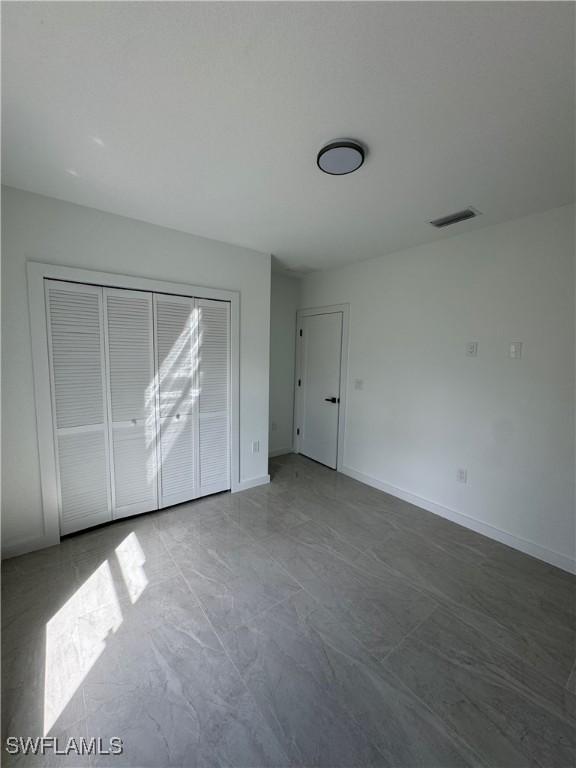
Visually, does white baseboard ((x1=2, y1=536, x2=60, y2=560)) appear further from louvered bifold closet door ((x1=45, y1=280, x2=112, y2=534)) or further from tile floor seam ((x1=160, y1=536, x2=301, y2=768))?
tile floor seam ((x1=160, y1=536, x2=301, y2=768))

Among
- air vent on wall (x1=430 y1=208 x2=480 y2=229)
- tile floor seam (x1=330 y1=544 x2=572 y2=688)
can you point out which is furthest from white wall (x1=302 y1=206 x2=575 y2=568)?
tile floor seam (x1=330 y1=544 x2=572 y2=688)

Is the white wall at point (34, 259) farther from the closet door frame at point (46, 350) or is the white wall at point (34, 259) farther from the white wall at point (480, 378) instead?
the white wall at point (480, 378)

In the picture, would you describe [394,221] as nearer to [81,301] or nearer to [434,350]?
[434,350]

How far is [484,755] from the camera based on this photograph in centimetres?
118

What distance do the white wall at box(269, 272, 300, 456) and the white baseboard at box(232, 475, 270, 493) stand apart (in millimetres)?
910

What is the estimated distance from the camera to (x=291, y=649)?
158cm

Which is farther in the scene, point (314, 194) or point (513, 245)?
point (513, 245)

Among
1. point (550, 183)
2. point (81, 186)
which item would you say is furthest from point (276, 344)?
point (550, 183)

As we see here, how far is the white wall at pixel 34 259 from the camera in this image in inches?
81.7

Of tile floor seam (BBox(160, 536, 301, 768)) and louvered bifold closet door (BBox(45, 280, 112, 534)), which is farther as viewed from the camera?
louvered bifold closet door (BBox(45, 280, 112, 534))

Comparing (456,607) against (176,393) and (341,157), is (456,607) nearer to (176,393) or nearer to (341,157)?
(176,393)

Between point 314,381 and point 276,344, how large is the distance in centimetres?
74

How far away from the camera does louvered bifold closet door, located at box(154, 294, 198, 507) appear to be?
8.81 ft

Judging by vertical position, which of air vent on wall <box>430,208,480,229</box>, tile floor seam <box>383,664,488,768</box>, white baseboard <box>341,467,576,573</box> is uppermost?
air vent on wall <box>430,208,480,229</box>
